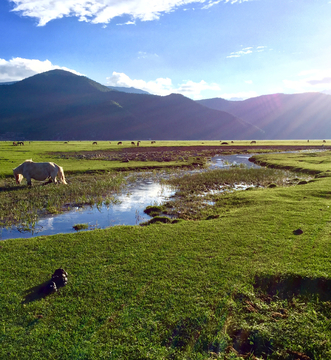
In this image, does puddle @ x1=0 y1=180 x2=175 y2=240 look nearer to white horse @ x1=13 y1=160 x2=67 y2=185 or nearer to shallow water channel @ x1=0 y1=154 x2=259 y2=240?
shallow water channel @ x1=0 y1=154 x2=259 y2=240

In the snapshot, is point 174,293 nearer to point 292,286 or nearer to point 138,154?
point 292,286

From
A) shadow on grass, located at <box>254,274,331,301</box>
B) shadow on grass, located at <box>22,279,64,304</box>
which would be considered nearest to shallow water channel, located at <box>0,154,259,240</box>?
shadow on grass, located at <box>22,279,64,304</box>

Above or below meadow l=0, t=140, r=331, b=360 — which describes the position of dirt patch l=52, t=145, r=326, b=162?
above

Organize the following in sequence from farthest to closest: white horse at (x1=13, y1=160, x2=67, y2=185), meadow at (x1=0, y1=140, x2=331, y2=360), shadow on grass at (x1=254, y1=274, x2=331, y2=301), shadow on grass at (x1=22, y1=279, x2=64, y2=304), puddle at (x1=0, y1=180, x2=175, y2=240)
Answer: white horse at (x1=13, y1=160, x2=67, y2=185)
puddle at (x1=0, y1=180, x2=175, y2=240)
shadow on grass at (x1=254, y1=274, x2=331, y2=301)
shadow on grass at (x1=22, y1=279, x2=64, y2=304)
meadow at (x1=0, y1=140, x2=331, y2=360)

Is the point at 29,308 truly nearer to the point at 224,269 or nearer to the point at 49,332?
the point at 49,332

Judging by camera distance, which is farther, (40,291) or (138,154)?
(138,154)

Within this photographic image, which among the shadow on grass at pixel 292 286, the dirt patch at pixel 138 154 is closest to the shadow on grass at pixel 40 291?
the shadow on grass at pixel 292 286

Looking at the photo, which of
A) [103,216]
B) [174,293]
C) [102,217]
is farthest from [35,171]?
[174,293]

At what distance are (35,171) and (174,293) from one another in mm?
22028

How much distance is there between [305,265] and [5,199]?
20.8 meters

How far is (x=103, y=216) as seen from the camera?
16.4 meters

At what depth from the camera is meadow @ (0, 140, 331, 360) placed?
18.3 feet

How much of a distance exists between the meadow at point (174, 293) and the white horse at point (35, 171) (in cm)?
1484

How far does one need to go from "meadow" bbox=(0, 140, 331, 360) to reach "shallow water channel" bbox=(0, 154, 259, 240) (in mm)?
2838
